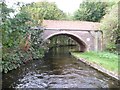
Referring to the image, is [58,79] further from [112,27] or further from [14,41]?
[112,27]

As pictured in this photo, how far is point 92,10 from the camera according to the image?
112ft

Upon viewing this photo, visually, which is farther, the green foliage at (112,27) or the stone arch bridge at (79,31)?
the stone arch bridge at (79,31)

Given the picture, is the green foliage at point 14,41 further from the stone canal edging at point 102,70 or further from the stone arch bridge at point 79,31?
the stone canal edging at point 102,70

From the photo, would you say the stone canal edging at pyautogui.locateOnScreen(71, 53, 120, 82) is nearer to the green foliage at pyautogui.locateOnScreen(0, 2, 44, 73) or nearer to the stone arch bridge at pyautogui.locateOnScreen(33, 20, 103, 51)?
the green foliage at pyautogui.locateOnScreen(0, 2, 44, 73)

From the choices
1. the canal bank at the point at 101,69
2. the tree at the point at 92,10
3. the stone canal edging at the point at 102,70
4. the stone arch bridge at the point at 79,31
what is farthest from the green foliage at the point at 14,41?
the tree at the point at 92,10

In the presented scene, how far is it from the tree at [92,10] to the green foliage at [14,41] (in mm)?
14264

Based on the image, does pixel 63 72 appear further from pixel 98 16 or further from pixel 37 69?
pixel 98 16

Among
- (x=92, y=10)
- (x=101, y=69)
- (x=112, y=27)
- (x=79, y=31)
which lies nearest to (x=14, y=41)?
(x=101, y=69)

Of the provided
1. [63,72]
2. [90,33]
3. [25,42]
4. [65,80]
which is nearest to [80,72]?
[63,72]

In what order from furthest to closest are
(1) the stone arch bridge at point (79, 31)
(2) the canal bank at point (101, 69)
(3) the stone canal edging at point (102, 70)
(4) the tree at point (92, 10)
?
(4) the tree at point (92, 10), (1) the stone arch bridge at point (79, 31), (3) the stone canal edging at point (102, 70), (2) the canal bank at point (101, 69)

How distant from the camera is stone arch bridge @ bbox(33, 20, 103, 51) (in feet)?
86.1

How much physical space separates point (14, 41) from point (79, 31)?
11.1 m

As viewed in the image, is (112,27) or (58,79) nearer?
(58,79)

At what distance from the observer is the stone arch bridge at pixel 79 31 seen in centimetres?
2623
